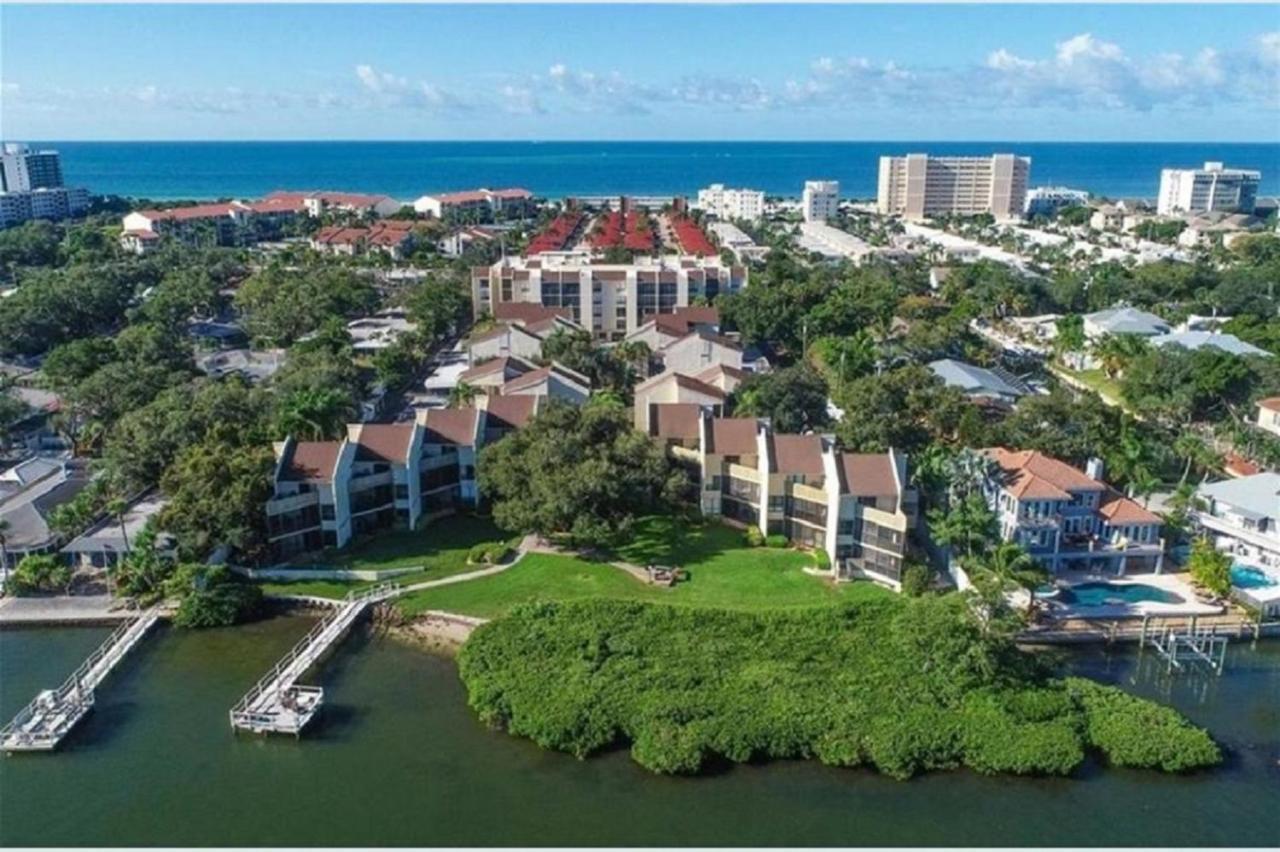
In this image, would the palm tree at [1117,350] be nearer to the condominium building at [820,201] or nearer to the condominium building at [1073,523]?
the condominium building at [1073,523]

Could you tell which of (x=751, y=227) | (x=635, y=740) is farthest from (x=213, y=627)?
(x=751, y=227)

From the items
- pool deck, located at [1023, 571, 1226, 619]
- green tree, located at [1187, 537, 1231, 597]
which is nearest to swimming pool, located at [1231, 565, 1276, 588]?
green tree, located at [1187, 537, 1231, 597]

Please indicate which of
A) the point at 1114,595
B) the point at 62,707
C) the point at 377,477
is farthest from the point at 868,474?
the point at 62,707

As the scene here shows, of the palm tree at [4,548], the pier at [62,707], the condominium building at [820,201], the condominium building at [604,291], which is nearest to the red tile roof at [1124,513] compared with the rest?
the pier at [62,707]

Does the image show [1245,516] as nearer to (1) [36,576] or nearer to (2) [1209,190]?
(1) [36,576]

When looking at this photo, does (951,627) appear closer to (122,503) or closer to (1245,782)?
(1245,782)
